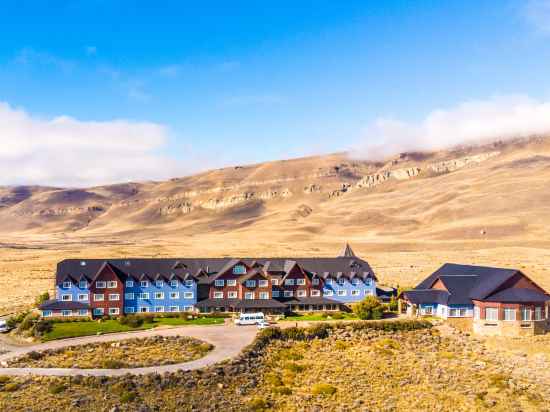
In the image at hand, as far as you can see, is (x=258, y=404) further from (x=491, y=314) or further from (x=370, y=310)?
(x=491, y=314)

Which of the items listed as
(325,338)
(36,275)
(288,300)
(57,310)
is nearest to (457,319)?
(325,338)

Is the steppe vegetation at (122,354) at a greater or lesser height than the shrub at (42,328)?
lesser

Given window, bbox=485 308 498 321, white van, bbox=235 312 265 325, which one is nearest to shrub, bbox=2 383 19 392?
white van, bbox=235 312 265 325

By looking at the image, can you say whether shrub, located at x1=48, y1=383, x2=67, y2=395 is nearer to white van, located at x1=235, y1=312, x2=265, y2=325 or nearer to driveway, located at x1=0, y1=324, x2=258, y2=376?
driveway, located at x1=0, y1=324, x2=258, y2=376

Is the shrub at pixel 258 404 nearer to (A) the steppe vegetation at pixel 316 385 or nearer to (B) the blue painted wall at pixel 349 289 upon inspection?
(A) the steppe vegetation at pixel 316 385

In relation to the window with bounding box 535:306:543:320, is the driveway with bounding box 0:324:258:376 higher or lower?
lower

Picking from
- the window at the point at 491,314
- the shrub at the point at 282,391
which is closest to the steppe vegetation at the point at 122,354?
the shrub at the point at 282,391
